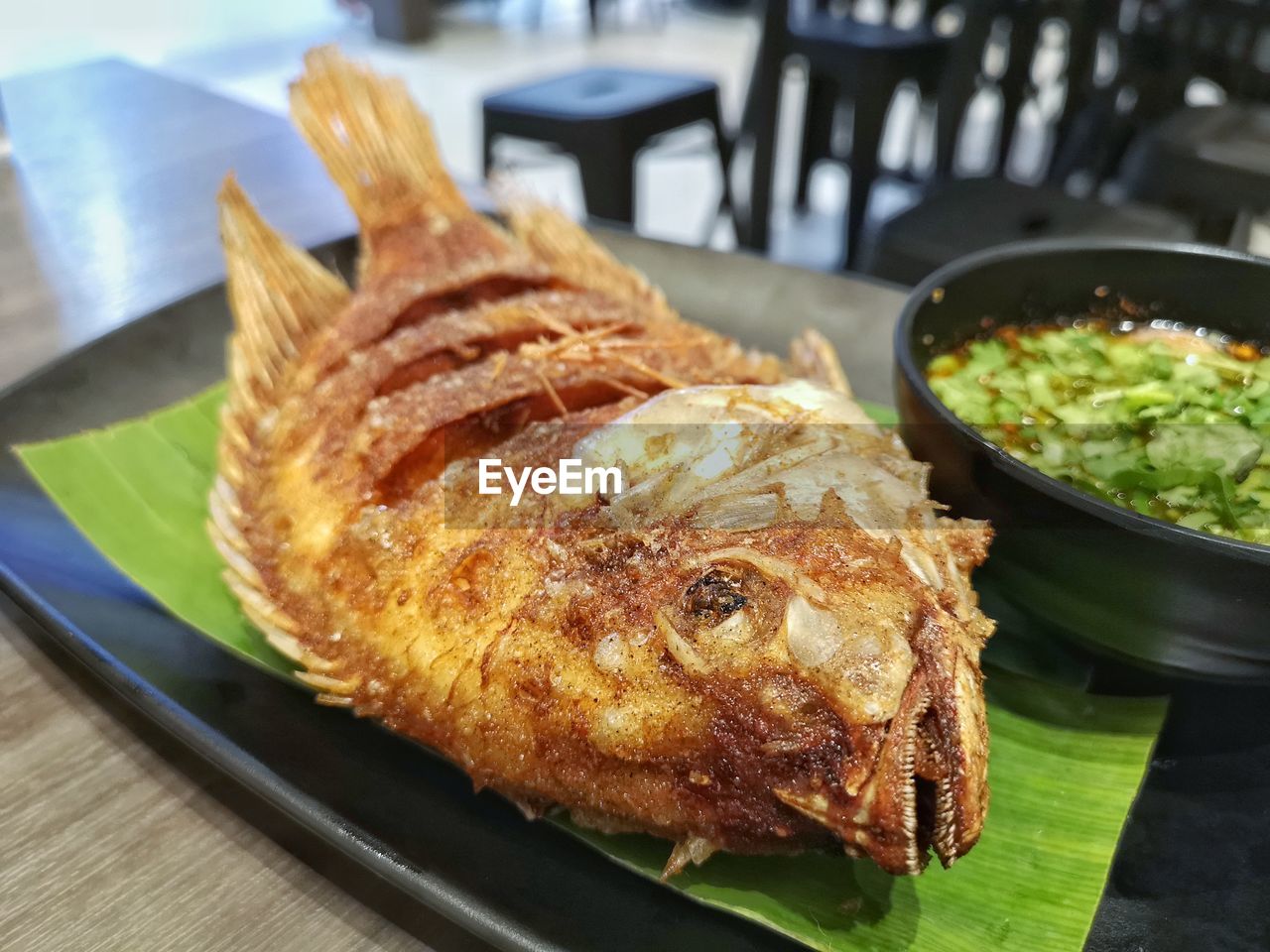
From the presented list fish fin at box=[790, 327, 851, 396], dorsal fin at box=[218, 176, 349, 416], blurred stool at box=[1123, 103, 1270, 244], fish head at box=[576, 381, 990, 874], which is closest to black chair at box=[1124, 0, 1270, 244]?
blurred stool at box=[1123, 103, 1270, 244]

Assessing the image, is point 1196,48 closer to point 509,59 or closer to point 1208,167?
point 1208,167

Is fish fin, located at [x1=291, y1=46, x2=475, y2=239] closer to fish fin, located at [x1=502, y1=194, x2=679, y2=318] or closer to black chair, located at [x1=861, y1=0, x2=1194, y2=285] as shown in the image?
fish fin, located at [x1=502, y1=194, x2=679, y2=318]

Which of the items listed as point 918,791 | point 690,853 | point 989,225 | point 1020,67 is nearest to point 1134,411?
point 918,791

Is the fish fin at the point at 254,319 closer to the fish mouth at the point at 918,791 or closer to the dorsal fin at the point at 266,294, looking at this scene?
the dorsal fin at the point at 266,294

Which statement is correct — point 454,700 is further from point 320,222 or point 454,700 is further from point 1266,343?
point 320,222

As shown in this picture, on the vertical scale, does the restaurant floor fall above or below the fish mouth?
below
